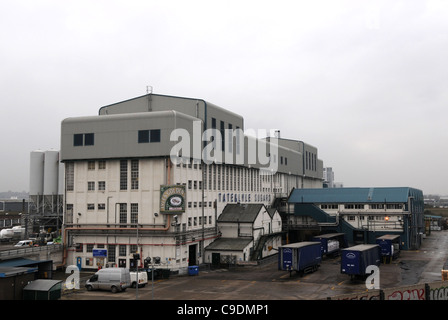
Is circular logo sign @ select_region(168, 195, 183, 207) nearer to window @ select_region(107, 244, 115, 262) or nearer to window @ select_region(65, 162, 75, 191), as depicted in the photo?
window @ select_region(107, 244, 115, 262)

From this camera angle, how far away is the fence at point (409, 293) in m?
31.7

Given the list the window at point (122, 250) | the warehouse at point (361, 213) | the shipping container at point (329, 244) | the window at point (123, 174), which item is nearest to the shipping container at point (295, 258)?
the shipping container at point (329, 244)

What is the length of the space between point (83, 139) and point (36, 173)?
24086mm

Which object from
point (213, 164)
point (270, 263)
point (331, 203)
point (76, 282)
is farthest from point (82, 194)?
point (331, 203)

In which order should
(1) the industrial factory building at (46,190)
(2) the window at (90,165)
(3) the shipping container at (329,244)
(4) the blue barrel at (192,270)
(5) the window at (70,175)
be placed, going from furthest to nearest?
(1) the industrial factory building at (46,190) < (3) the shipping container at (329,244) < (5) the window at (70,175) < (2) the window at (90,165) < (4) the blue barrel at (192,270)

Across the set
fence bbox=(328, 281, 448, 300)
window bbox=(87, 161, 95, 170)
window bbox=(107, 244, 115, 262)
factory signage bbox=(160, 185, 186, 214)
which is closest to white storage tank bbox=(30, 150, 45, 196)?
window bbox=(87, 161, 95, 170)

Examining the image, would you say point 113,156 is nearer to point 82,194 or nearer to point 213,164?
point 82,194

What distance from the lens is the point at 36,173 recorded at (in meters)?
82.4

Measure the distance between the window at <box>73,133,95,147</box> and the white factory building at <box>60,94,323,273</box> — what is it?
0.14 meters

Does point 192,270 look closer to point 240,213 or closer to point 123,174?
point 240,213

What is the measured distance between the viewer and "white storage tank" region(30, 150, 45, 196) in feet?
268

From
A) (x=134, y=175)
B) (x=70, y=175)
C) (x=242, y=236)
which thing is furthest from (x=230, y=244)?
(x=70, y=175)

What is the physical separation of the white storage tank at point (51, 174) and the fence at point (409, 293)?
208 feet

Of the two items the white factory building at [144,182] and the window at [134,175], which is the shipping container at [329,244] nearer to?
the white factory building at [144,182]
